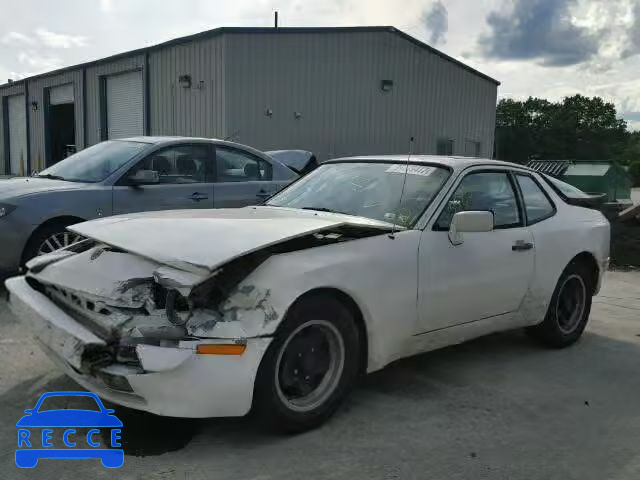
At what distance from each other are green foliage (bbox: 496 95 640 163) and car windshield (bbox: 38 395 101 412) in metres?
72.2

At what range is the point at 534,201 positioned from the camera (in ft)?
16.1

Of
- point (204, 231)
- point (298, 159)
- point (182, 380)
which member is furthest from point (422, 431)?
point (298, 159)

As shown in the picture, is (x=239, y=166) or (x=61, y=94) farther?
(x=61, y=94)

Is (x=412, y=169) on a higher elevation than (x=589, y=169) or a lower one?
lower

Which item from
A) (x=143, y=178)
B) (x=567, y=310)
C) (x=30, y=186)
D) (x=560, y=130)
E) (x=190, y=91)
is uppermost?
(x=560, y=130)

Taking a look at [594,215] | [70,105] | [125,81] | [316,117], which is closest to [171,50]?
[125,81]

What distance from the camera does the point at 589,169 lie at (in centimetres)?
2125

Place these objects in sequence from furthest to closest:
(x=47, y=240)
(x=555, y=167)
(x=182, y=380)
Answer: (x=555, y=167) → (x=47, y=240) → (x=182, y=380)

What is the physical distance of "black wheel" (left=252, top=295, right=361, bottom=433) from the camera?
3027mm

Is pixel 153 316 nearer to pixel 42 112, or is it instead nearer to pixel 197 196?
pixel 197 196

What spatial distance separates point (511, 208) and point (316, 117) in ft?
44.9

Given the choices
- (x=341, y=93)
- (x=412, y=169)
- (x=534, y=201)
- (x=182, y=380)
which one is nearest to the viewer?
(x=182, y=380)

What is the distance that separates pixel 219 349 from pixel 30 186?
4159mm

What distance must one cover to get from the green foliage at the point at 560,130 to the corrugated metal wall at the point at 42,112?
5593 centimetres
